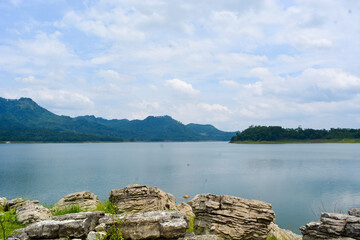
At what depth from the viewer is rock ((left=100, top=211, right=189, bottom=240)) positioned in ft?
26.0

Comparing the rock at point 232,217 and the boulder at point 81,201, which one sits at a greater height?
the rock at point 232,217

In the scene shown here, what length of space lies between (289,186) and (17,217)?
4040cm

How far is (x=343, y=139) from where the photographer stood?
634 feet

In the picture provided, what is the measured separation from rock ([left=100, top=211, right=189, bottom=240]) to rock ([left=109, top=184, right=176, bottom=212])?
395 centimetres

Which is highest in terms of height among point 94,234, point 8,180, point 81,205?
point 94,234

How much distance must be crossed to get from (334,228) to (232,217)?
3297 mm

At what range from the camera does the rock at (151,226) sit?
7.93 m

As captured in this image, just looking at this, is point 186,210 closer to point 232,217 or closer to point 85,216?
point 232,217

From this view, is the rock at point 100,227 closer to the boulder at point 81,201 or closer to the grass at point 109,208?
the grass at point 109,208

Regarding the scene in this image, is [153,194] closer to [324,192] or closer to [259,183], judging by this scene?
[324,192]

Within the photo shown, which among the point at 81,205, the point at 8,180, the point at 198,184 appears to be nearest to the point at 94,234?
the point at 81,205

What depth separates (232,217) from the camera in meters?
9.84

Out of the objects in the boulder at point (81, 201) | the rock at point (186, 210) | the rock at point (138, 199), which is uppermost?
the rock at point (138, 199)

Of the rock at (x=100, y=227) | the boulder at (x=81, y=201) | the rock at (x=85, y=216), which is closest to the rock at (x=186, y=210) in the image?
the boulder at (x=81, y=201)
